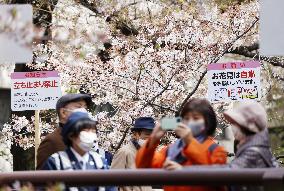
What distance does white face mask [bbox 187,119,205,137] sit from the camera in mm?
6305

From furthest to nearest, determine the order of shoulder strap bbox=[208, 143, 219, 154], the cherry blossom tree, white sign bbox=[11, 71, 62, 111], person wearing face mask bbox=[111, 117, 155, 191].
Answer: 1. the cherry blossom tree
2. white sign bbox=[11, 71, 62, 111]
3. person wearing face mask bbox=[111, 117, 155, 191]
4. shoulder strap bbox=[208, 143, 219, 154]

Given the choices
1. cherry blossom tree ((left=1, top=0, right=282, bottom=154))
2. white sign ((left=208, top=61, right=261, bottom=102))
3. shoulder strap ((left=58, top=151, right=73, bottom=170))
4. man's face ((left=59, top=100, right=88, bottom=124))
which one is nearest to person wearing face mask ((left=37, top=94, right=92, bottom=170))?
man's face ((left=59, top=100, right=88, bottom=124))

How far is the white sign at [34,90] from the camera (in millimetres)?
13477

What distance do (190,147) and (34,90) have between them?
7766mm

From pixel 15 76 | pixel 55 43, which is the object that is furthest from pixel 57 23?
pixel 15 76

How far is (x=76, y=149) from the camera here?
6.91 m

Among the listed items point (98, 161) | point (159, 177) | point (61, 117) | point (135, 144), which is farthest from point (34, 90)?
point (159, 177)

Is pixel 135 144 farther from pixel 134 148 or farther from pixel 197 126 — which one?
pixel 197 126

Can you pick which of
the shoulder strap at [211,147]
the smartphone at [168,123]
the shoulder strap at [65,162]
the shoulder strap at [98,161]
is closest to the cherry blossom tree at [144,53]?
the shoulder strap at [98,161]

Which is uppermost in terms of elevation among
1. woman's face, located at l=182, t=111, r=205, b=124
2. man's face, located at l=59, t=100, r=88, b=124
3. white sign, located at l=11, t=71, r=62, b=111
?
white sign, located at l=11, t=71, r=62, b=111

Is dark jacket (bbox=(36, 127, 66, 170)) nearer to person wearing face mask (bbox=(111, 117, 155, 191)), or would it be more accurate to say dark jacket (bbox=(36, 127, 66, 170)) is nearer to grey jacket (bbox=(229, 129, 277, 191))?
person wearing face mask (bbox=(111, 117, 155, 191))

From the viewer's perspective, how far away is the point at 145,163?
630 cm

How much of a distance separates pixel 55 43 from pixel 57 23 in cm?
45

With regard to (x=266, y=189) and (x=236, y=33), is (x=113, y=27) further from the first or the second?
(x=266, y=189)
